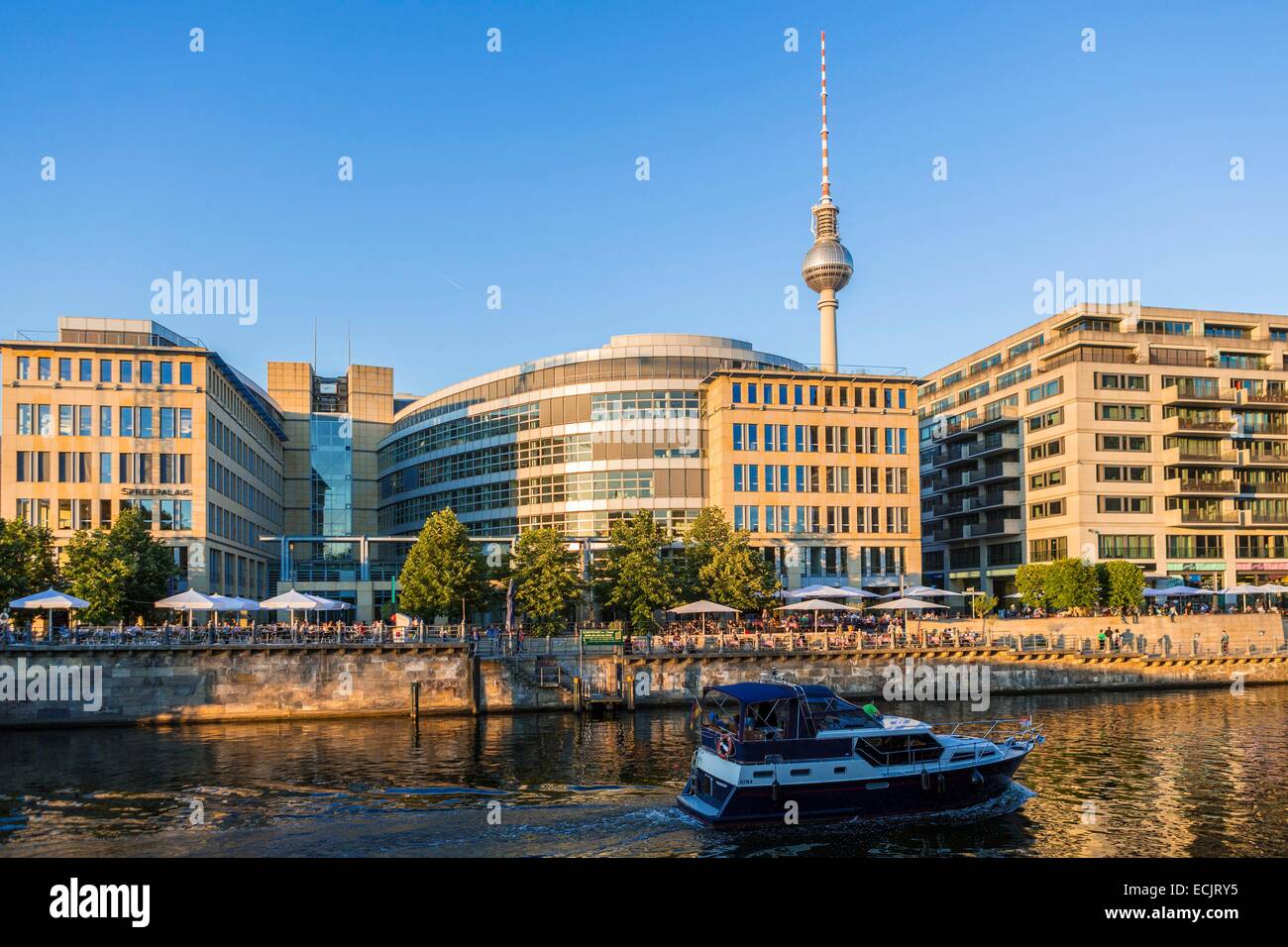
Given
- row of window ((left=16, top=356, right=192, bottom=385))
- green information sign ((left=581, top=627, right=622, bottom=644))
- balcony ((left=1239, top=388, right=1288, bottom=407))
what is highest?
row of window ((left=16, top=356, right=192, bottom=385))

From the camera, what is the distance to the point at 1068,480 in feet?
315

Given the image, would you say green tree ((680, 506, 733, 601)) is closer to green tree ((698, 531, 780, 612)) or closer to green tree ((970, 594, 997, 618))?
green tree ((698, 531, 780, 612))

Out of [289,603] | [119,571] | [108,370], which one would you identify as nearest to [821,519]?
[289,603]

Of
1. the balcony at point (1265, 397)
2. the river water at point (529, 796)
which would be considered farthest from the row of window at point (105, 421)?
the balcony at point (1265, 397)

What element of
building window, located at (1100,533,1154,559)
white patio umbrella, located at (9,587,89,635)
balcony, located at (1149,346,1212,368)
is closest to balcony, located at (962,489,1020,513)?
building window, located at (1100,533,1154,559)

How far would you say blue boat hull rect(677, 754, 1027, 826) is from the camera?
30.4 m

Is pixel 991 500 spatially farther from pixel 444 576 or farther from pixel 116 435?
pixel 116 435

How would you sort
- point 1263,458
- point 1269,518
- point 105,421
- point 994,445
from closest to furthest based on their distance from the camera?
point 105,421 → point 1269,518 → point 1263,458 → point 994,445

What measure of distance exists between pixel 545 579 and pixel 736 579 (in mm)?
13818

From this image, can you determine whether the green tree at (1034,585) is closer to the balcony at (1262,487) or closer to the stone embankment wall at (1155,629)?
the stone embankment wall at (1155,629)

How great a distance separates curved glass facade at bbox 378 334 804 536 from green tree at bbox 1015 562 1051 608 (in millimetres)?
28340

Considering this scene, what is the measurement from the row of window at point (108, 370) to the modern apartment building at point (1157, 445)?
257 feet

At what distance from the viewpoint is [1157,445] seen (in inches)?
3804
